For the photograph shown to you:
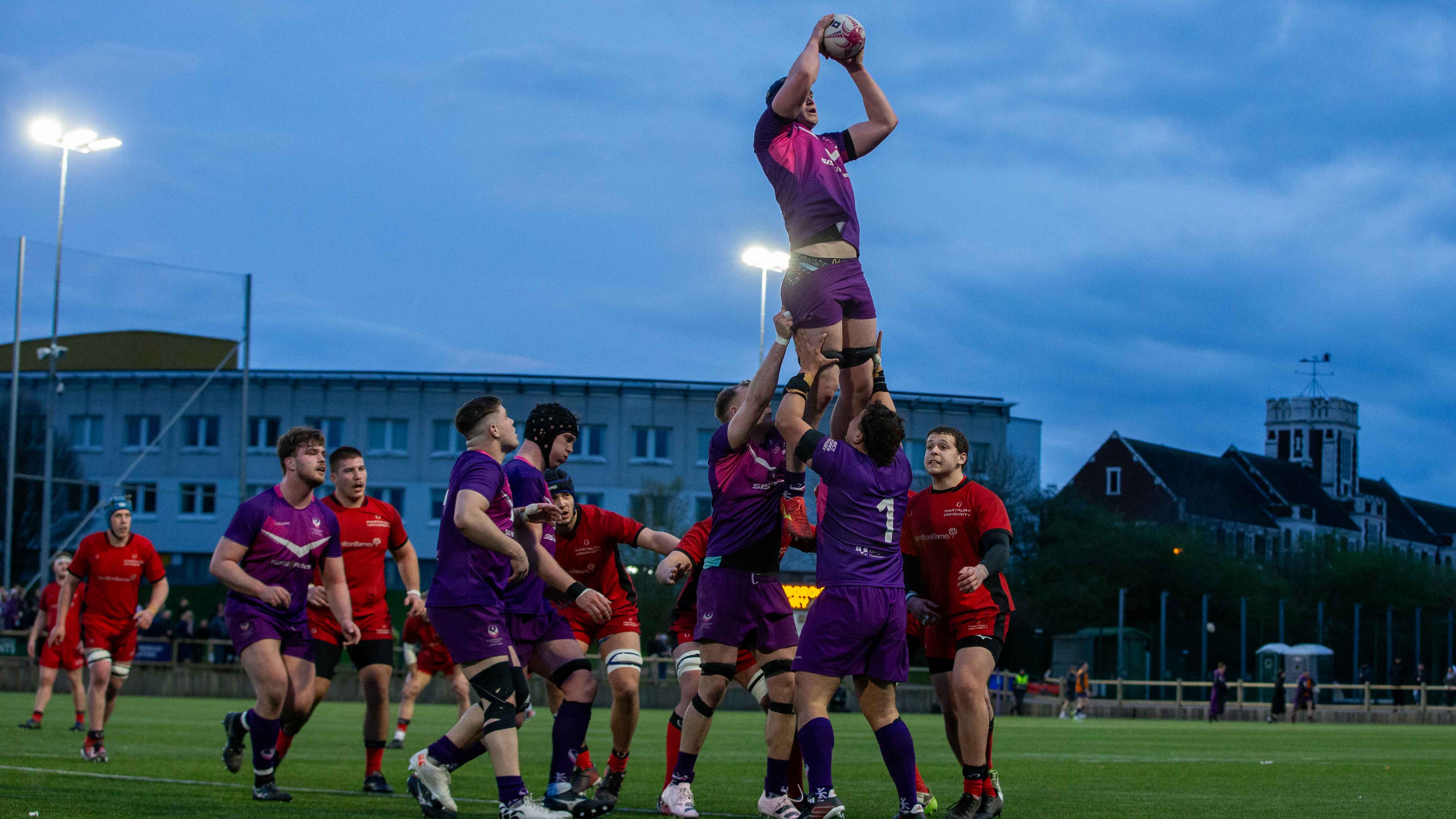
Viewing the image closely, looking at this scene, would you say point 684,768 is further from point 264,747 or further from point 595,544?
point 264,747

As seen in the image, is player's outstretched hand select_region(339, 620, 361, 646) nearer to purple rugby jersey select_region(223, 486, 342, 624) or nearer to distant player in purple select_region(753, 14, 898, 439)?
purple rugby jersey select_region(223, 486, 342, 624)

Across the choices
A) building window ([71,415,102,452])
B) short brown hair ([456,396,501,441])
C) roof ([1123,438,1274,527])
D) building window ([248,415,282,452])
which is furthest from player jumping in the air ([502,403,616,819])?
roof ([1123,438,1274,527])

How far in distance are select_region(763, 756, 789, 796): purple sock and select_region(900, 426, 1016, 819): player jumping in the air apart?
98 cm

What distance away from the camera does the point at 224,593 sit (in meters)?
62.6

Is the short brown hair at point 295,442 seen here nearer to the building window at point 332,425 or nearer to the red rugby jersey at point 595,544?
the red rugby jersey at point 595,544

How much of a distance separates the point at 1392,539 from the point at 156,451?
308 feet

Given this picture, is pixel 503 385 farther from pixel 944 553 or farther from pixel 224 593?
pixel 944 553

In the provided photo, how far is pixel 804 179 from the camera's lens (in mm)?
8195

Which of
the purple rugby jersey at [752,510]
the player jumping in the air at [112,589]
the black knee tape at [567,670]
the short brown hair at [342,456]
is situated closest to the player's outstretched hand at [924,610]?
the purple rugby jersey at [752,510]

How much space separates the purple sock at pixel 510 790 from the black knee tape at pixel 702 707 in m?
1.52

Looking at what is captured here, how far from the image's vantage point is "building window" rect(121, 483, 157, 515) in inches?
2457

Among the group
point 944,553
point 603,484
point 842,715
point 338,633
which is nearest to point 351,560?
point 338,633

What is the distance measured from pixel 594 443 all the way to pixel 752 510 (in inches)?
2463

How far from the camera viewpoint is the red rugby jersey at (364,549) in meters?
11.0
